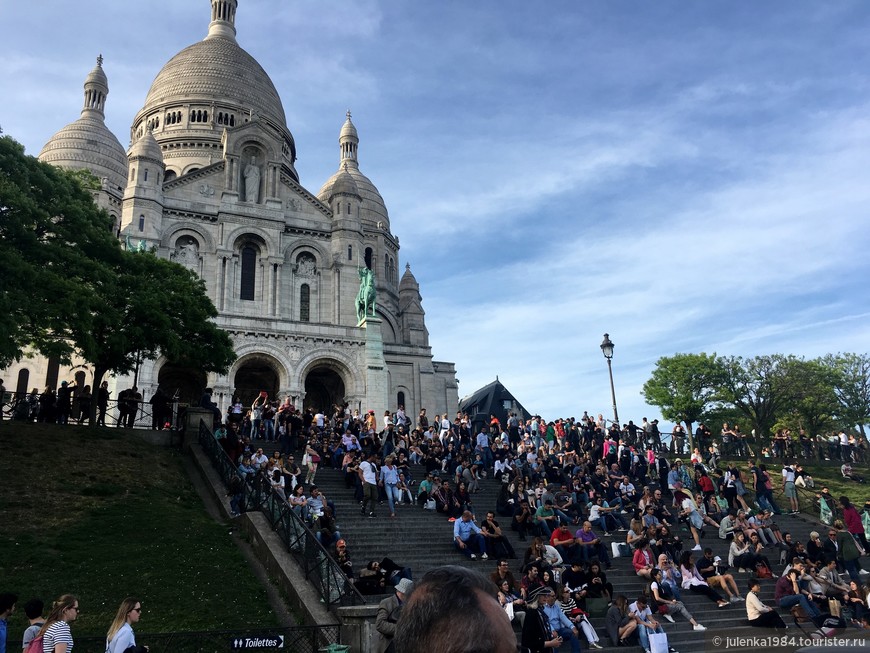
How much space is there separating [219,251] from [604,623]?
111 feet

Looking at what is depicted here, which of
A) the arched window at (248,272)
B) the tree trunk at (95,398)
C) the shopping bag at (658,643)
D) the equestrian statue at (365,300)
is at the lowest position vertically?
the shopping bag at (658,643)

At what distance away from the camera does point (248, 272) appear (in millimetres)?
43406

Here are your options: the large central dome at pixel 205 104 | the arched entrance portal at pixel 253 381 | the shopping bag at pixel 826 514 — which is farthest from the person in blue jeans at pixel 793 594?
the large central dome at pixel 205 104

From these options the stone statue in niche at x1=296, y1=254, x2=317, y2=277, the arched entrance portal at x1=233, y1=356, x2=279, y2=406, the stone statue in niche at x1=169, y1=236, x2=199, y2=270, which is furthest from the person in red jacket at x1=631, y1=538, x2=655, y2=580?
the stone statue in niche at x1=169, y1=236, x2=199, y2=270

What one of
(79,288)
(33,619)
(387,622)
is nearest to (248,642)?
(33,619)

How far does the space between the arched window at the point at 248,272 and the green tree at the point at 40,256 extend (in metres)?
19.9

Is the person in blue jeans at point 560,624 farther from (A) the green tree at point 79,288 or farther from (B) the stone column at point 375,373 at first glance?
(B) the stone column at point 375,373

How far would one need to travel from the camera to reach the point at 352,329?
1576 inches

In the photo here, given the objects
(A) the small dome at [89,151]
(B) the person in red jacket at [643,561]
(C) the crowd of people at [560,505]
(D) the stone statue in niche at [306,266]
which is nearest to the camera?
(C) the crowd of people at [560,505]

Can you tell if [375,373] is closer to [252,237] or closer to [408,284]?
[252,237]

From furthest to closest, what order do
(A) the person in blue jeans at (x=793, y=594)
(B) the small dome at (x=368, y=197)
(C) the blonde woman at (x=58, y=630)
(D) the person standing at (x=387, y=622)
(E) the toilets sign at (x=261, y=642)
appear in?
(B) the small dome at (x=368, y=197) → (A) the person in blue jeans at (x=793, y=594) → (E) the toilets sign at (x=261, y=642) → (D) the person standing at (x=387, y=622) → (C) the blonde woman at (x=58, y=630)

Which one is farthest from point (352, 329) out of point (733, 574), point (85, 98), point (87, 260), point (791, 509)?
point (85, 98)

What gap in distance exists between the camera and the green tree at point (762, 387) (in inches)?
1978

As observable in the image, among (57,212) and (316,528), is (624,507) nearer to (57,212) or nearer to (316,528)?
(316,528)
